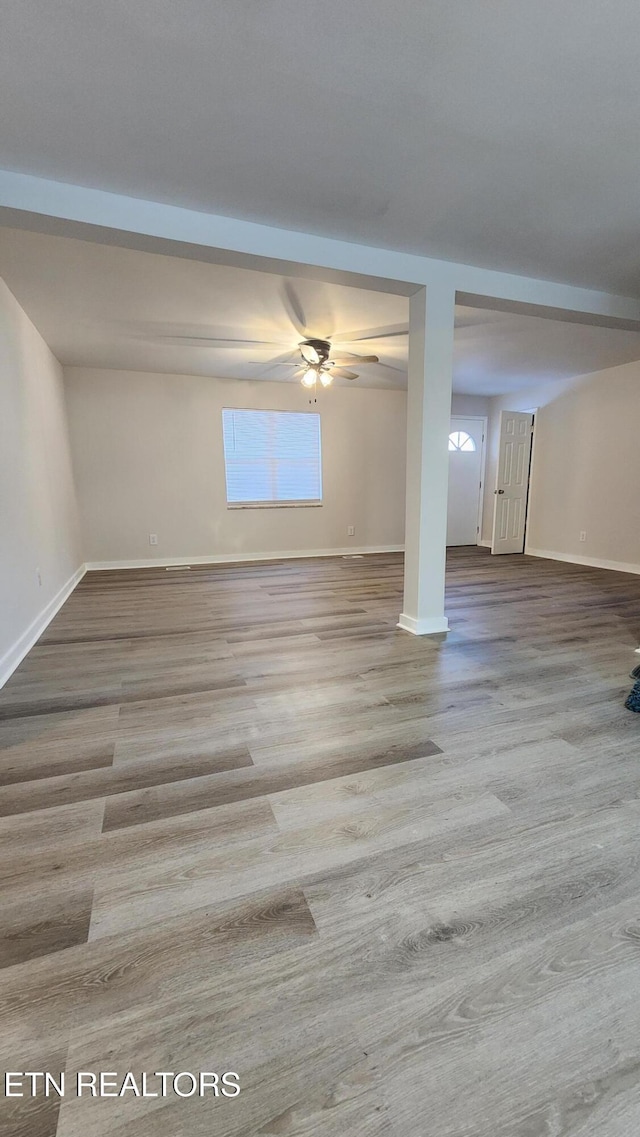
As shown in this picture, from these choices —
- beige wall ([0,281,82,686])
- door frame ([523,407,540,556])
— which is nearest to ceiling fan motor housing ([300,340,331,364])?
beige wall ([0,281,82,686])

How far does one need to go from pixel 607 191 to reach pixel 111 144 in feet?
7.18

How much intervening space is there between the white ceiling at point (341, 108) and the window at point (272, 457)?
3.58 m

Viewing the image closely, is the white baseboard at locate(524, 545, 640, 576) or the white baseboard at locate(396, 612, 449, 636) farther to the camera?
the white baseboard at locate(524, 545, 640, 576)

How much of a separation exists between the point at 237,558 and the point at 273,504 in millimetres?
880

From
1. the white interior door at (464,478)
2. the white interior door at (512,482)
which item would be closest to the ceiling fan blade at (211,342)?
the white interior door at (512,482)

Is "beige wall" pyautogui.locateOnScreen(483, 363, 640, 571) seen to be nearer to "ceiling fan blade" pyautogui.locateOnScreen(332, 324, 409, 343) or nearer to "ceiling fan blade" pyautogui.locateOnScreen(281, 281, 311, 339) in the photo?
"ceiling fan blade" pyautogui.locateOnScreen(332, 324, 409, 343)

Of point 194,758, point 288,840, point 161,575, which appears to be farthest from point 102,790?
point 161,575

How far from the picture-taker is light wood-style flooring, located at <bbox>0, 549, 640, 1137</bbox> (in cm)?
76

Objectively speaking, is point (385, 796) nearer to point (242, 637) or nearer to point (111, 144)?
point (242, 637)

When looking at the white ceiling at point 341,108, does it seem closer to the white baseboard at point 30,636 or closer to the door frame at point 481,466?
the white baseboard at point 30,636

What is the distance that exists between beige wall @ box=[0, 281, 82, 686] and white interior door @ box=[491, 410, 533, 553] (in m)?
5.49

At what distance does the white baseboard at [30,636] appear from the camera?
2436 millimetres

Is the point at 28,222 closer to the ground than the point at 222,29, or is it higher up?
closer to the ground

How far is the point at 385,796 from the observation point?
149cm
